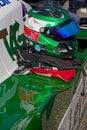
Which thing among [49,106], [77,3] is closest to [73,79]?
[49,106]

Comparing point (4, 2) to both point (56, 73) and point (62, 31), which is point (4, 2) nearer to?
point (62, 31)

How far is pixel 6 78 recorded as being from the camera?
3404mm

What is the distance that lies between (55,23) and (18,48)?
0.51 metres

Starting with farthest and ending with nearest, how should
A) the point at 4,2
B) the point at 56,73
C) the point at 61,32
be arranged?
the point at 4,2 < the point at 61,32 < the point at 56,73

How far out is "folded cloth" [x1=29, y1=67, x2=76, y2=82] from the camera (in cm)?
346

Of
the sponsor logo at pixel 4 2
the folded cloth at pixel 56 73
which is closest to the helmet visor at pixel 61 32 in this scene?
the folded cloth at pixel 56 73

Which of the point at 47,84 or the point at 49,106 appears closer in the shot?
the point at 49,106

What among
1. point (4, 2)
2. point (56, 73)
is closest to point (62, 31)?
point (56, 73)

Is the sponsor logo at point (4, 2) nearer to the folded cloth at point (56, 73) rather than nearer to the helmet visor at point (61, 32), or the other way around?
the helmet visor at point (61, 32)

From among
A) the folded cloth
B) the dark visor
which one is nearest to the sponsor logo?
the dark visor

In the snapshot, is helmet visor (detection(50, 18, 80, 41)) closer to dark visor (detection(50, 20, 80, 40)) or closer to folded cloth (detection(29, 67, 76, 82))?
dark visor (detection(50, 20, 80, 40))

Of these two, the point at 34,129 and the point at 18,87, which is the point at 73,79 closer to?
the point at 18,87

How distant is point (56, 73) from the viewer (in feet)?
11.4

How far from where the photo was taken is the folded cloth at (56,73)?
346 centimetres
